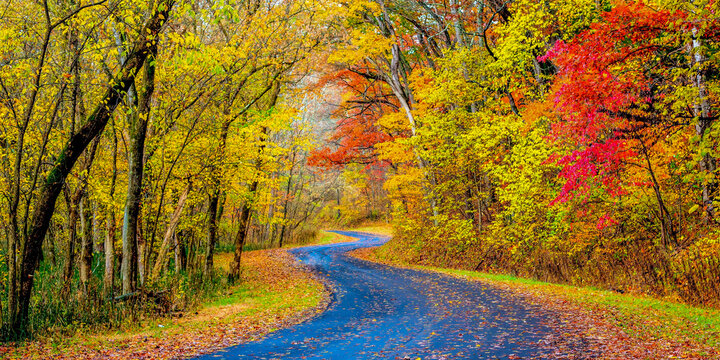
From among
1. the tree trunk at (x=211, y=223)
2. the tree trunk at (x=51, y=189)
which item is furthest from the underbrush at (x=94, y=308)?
the tree trunk at (x=211, y=223)

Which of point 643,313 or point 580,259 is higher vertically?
point 580,259

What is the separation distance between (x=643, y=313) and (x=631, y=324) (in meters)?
1.15

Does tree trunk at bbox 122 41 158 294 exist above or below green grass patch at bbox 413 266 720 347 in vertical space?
above

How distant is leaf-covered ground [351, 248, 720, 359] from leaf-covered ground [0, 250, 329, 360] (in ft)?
18.1

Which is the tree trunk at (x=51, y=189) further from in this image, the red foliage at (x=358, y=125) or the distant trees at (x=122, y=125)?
the red foliage at (x=358, y=125)

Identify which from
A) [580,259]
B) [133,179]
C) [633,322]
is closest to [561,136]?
[580,259]

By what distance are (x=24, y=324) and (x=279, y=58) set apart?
8.75 metres

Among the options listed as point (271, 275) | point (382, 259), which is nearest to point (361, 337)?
point (271, 275)

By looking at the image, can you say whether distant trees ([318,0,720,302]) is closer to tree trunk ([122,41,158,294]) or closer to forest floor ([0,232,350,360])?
forest floor ([0,232,350,360])

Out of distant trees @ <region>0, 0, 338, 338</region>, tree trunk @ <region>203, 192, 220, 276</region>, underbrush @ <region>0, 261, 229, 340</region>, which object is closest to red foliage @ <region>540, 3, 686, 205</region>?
distant trees @ <region>0, 0, 338, 338</region>

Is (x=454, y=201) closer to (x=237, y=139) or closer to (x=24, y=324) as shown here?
(x=237, y=139)

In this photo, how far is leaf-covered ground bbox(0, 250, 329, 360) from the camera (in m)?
7.68

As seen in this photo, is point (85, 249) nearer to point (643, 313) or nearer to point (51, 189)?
point (51, 189)

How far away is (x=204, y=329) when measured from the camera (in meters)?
9.70
